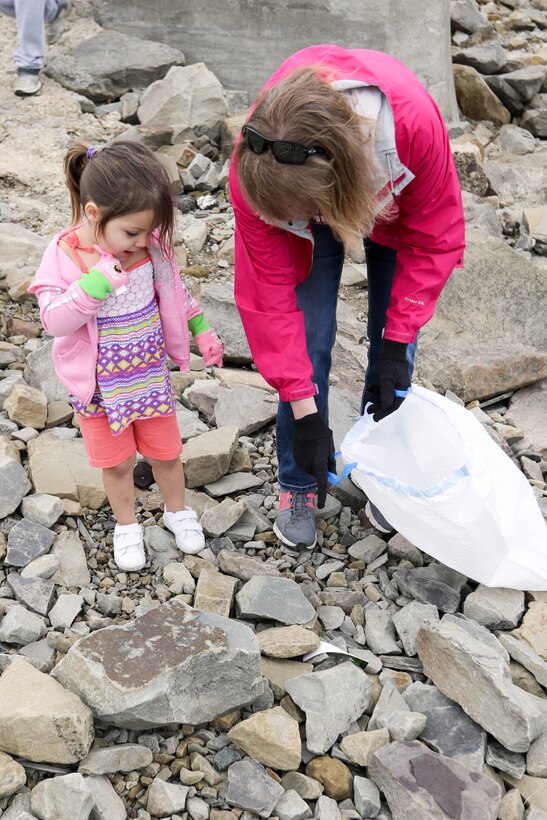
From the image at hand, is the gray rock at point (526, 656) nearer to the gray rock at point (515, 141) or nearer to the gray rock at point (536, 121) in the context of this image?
the gray rock at point (515, 141)

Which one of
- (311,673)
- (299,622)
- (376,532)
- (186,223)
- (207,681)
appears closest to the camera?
(207,681)

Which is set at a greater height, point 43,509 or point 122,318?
point 122,318

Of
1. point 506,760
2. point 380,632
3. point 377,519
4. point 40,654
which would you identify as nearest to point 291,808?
point 506,760

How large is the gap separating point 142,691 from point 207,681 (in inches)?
6.9

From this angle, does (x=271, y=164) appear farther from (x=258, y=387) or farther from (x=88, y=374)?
(x=258, y=387)

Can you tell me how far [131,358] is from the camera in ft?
8.16

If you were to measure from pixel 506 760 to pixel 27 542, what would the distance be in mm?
1608

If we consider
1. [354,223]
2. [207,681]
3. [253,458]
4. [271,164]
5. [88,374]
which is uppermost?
[271,164]

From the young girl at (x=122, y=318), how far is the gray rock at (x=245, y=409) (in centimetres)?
68

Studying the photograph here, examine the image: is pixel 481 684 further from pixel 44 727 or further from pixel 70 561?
pixel 70 561

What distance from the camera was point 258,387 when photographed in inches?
147

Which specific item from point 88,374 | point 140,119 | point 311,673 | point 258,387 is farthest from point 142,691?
point 140,119

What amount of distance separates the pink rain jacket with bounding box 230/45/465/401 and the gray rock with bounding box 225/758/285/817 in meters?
1.01

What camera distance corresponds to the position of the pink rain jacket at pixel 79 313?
226 centimetres
